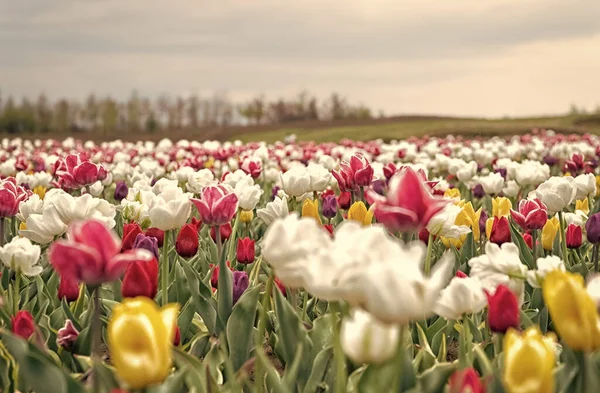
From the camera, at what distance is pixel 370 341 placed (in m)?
1.53

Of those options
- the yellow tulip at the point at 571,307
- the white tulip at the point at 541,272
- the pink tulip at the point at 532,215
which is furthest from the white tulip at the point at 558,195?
the yellow tulip at the point at 571,307

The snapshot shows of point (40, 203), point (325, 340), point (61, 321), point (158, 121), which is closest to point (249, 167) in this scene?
point (40, 203)

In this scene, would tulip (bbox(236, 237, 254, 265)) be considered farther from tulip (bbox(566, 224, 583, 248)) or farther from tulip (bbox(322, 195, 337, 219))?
tulip (bbox(566, 224, 583, 248))

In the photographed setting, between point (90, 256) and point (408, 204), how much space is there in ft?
2.93

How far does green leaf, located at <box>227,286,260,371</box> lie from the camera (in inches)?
107

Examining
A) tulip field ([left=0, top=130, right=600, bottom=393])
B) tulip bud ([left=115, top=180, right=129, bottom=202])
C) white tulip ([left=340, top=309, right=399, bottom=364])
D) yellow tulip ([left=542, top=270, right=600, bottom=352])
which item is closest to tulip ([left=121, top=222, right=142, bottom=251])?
tulip field ([left=0, top=130, right=600, bottom=393])

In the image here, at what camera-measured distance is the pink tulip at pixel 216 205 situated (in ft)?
9.78

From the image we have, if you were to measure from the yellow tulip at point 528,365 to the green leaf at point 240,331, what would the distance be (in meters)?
1.34

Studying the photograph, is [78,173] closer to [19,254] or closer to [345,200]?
[19,254]

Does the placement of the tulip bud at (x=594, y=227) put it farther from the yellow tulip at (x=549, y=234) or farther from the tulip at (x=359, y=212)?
the tulip at (x=359, y=212)

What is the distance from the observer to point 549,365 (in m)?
1.53

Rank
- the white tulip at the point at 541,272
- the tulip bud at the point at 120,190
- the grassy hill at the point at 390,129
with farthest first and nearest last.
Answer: the grassy hill at the point at 390,129, the tulip bud at the point at 120,190, the white tulip at the point at 541,272

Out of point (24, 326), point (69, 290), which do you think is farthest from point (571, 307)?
point (69, 290)

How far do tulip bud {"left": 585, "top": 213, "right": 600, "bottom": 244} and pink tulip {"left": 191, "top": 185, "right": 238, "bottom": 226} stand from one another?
2067mm
